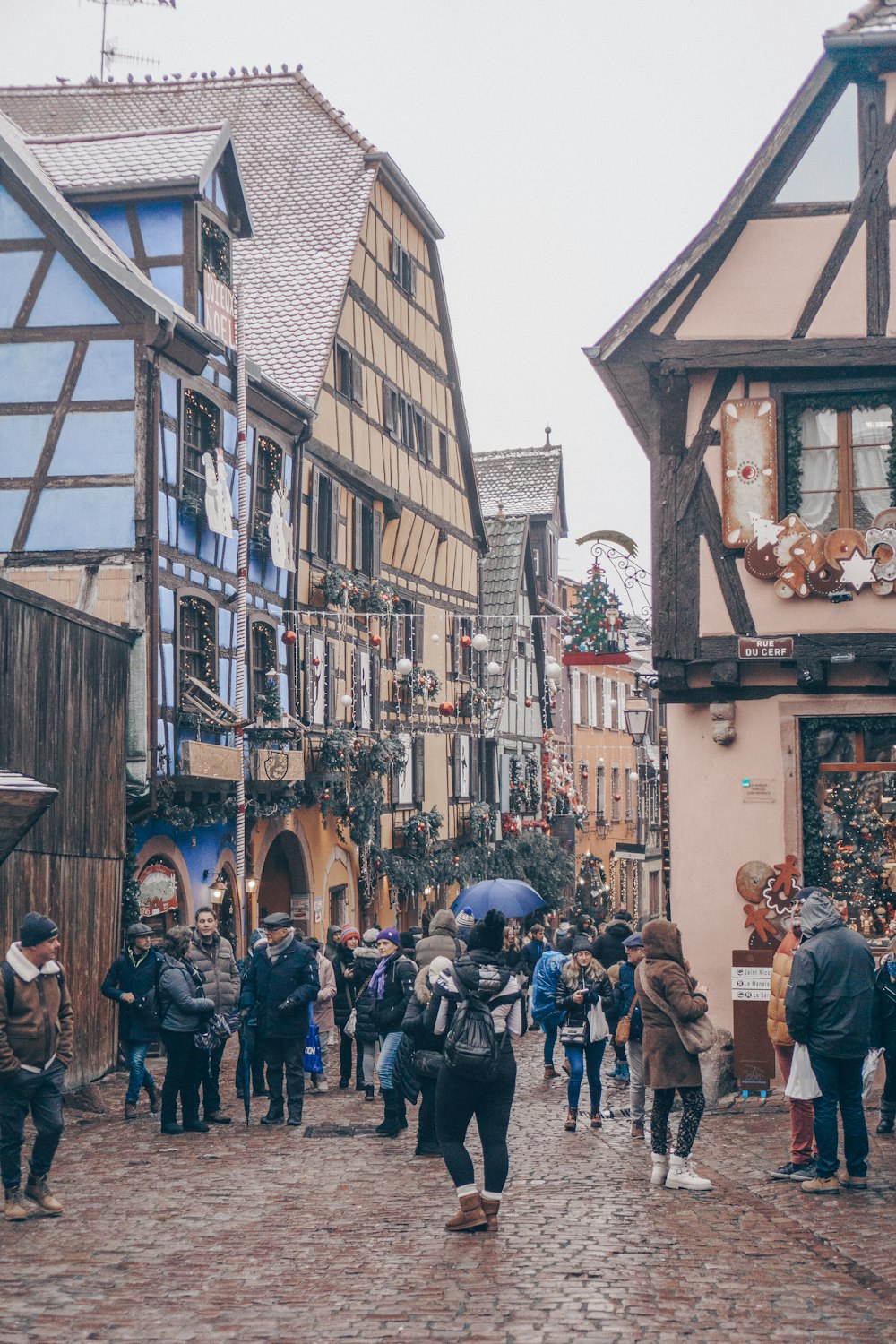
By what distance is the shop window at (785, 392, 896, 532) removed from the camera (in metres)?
15.3

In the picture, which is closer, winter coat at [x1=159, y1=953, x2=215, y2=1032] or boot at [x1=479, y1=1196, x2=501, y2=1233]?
boot at [x1=479, y1=1196, x2=501, y2=1233]

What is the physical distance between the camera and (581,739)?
52.4 m

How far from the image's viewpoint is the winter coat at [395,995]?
13.2 m

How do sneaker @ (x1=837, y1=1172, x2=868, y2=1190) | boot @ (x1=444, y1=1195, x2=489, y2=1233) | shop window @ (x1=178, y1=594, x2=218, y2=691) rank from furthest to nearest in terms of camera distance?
shop window @ (x1=178, y1=594, x2=218, y2=691)
sneaker @ (x1=837, y1=1172, x2=868, y2=1190)
boot @ (x1=444, y1=1195, x2=489, y2=1233)

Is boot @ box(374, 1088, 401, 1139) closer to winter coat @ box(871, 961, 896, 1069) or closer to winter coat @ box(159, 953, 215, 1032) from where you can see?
winter coat @ box(159, 953, 215, 1032)

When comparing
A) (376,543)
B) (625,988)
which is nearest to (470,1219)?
(625,988)

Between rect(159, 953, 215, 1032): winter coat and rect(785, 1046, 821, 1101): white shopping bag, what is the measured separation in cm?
451

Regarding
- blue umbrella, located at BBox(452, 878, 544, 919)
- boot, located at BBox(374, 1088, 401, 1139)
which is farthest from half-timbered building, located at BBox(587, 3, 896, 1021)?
blue umbrella, located at BBox(452, 878, 544, 919)

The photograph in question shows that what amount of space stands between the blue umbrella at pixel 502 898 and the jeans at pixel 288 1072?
739cm

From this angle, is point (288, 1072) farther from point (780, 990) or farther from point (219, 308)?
point (219, 308)

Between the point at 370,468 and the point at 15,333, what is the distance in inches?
408

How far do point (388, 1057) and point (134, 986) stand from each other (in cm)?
234

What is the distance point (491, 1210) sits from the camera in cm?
897

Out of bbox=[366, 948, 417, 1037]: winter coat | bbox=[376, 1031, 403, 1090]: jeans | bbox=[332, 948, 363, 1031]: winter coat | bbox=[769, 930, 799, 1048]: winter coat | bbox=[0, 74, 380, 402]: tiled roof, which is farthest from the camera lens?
bbox=[0, 74, 380, 402]: tiled roof
